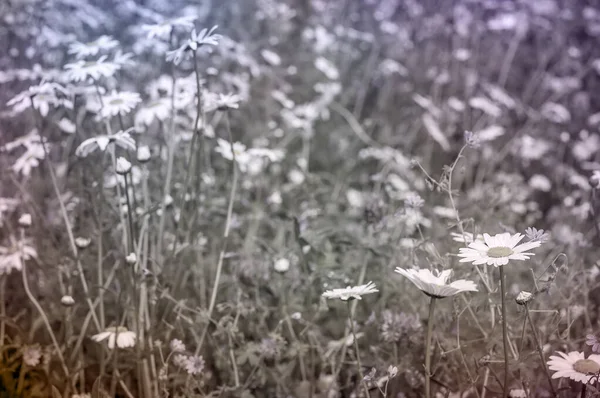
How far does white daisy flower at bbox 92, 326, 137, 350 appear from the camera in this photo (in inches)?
57.5

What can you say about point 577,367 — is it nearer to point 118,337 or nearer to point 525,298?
point 525,298

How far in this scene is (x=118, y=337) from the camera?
1481 mm

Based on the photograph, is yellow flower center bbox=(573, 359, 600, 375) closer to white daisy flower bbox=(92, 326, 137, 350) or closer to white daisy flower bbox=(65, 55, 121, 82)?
white daisy flower bbox=(92, 326, 137, 350)

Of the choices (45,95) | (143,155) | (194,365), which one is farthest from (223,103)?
(194,365)

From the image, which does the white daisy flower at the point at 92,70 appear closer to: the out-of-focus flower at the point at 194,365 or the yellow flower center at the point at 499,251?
the out-of-focus flower at the point at 194,365

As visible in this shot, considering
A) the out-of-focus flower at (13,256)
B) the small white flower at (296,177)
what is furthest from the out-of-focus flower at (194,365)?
the small white flower at (296,177)

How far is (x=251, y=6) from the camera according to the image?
12.3 feet

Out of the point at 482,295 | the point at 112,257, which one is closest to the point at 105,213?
the point at 112,257

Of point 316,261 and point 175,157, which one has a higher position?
point 175,157

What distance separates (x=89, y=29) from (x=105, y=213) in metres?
1.61

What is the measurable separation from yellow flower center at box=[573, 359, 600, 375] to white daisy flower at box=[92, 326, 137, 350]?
966 mm

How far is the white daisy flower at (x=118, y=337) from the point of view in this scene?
1.46 m

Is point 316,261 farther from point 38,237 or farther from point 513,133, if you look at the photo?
point 513,133

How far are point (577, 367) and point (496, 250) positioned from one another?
10.5 inches
